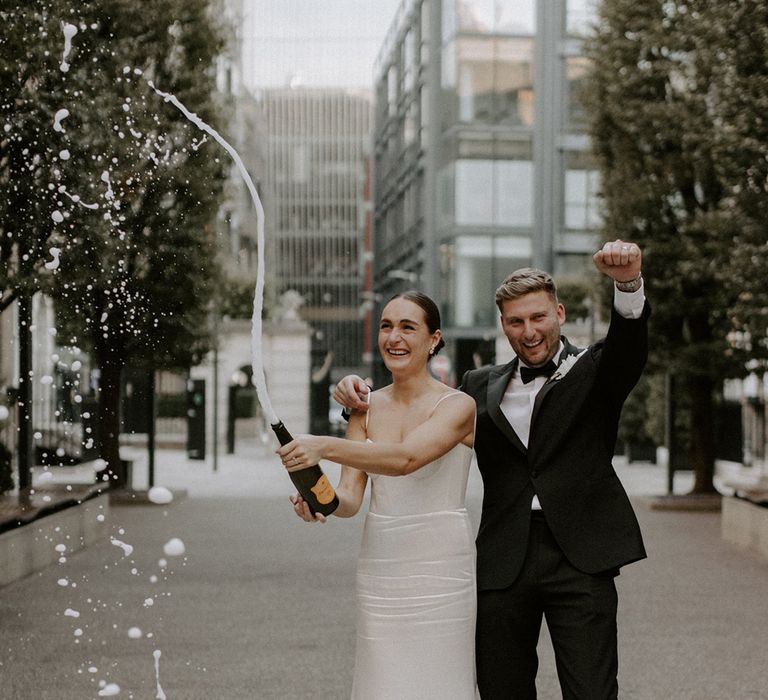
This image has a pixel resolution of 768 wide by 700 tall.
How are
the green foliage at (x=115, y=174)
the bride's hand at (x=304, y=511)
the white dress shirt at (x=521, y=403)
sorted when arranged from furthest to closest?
the green foliage at (x=115, y=174)
the white dress shirt at (x=521, y=403)
the bride's hand at (x=304, y=511)

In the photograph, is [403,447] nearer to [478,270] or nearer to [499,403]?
[499,403]

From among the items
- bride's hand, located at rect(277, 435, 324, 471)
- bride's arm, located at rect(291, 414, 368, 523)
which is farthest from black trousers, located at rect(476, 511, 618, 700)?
bride's hand, located at rect(277, 435, 324, 471)

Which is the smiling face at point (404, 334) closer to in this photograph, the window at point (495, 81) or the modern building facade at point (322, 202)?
the window at point (495, 81)

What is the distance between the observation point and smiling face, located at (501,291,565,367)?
3.52 meters

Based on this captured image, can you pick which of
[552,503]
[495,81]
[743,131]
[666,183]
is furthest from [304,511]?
[495,81]

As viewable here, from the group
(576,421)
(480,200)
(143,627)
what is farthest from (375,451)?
(480,200)

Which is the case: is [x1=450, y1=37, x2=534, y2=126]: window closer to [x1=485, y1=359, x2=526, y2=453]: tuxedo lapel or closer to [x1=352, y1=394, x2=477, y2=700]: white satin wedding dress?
[x1=485, y1=359, x2=526, y2=453]: tuxedo lapel

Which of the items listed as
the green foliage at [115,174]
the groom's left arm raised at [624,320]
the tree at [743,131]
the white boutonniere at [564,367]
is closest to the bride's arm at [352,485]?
the white boutonniere at [564,367]

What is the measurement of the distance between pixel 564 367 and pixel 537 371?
0.30 feet

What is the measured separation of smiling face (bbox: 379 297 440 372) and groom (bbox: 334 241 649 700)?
18cm

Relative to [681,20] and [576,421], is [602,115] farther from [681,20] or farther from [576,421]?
[576,421]

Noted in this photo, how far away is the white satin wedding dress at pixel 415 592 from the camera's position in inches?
134

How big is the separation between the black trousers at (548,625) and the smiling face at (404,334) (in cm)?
66

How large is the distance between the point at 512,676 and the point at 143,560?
29.4ft
